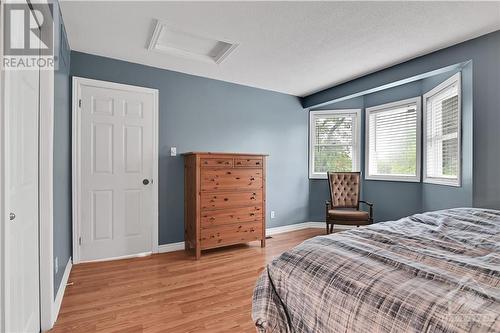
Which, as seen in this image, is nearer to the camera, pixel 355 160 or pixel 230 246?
pixel 230 246

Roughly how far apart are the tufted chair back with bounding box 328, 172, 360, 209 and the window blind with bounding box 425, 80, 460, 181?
1.05 meters

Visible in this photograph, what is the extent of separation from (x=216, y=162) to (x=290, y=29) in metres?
1.72

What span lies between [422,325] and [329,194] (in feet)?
13.3

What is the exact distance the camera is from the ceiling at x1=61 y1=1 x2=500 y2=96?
2.07m

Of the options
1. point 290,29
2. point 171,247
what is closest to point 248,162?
point 171,247

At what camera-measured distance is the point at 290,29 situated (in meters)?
2.38

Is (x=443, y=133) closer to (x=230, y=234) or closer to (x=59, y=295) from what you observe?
(x=230, y=234)

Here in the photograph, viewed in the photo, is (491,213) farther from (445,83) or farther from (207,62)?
(207,62)

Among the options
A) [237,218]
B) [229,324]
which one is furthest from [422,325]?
[237,218]

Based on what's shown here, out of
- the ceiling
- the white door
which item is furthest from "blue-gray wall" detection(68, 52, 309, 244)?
the white door

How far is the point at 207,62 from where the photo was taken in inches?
124

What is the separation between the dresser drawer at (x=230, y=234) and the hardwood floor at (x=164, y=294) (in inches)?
7.0

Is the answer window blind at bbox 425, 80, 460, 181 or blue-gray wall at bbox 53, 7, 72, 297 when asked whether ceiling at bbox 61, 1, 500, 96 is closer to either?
blue-gray wall at bbox 53, 7, 72, 297

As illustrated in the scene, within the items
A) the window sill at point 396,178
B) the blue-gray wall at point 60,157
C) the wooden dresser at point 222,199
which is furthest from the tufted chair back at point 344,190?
the blue-gray wall at point 60,157
